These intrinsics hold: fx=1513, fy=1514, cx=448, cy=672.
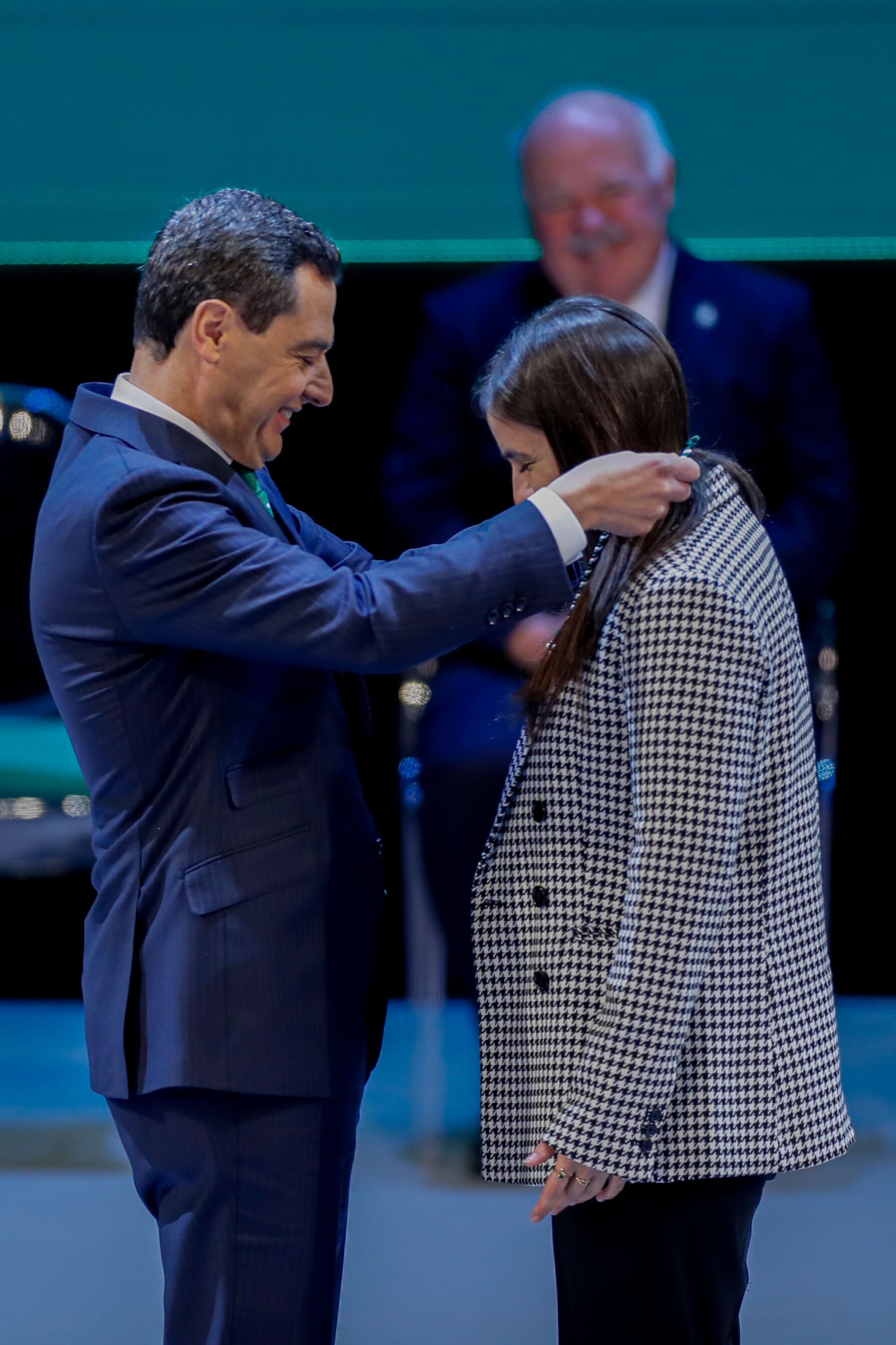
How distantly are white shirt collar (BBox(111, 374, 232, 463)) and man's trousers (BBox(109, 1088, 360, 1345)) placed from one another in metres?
0.61

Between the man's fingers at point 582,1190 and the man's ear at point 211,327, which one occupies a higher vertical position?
the man's ear at point 211,327

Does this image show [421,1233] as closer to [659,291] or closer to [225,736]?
[225,736]

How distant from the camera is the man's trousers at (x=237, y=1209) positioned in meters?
1.39

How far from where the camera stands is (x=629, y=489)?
4.04 ft

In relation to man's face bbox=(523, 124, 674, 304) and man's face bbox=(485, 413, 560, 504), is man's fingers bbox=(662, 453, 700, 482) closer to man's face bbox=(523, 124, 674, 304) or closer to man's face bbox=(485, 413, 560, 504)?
man's face bbox=(485, 413, 560, 504)

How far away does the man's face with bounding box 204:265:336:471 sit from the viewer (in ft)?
4.68

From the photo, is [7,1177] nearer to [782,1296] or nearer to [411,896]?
[411,896]

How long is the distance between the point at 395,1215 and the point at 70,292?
6.81 feet

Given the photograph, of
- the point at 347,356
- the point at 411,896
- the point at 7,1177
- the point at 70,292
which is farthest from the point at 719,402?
the point at 7,1177

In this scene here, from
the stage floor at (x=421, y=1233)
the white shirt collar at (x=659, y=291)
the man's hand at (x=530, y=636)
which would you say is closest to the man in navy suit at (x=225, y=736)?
the stage floor at (x=421, y=1233)

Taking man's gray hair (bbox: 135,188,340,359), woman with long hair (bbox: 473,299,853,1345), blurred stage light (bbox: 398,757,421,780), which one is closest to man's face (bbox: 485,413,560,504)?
woman with long hair (bbox: 473,299,853,1345)

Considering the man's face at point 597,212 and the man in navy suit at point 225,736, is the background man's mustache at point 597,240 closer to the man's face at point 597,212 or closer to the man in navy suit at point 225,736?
the man's face at point 597,212

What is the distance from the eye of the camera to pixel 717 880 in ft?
3.94

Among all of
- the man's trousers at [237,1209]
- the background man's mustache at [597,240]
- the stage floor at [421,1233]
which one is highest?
the background man's mustache at [597,240]
